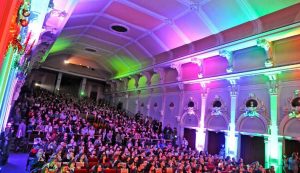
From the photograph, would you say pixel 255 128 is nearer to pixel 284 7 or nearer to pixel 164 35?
pixel 284 7

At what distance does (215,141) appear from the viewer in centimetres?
1583

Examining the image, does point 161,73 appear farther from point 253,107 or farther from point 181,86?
point 253,107

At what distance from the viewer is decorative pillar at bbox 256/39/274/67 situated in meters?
12.3

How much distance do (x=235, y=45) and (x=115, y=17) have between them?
8.82 meters

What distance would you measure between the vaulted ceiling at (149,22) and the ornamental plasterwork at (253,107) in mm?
4174

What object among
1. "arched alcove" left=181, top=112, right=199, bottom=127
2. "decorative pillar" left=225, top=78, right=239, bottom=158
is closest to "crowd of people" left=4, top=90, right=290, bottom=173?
"decorative pillar" left=225, top=78, right=239, bottom=158

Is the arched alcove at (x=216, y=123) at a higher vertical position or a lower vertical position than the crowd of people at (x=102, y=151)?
higher

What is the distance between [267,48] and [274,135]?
184 inches

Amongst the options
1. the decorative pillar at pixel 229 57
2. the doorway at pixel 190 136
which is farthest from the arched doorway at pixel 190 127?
the decorative pillar at pixel 229 57

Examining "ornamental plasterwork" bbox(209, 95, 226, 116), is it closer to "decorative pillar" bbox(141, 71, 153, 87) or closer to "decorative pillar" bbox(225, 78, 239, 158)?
"decorative pillar" bbox(225, 78, 239, 158)

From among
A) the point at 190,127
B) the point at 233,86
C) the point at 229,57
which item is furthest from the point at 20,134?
the point at 229,57

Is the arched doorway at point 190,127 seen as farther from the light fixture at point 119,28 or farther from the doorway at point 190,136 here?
the light fixture at point 119,28

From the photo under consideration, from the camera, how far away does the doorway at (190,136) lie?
17.5 meters

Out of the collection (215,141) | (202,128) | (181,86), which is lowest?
(215,141)
